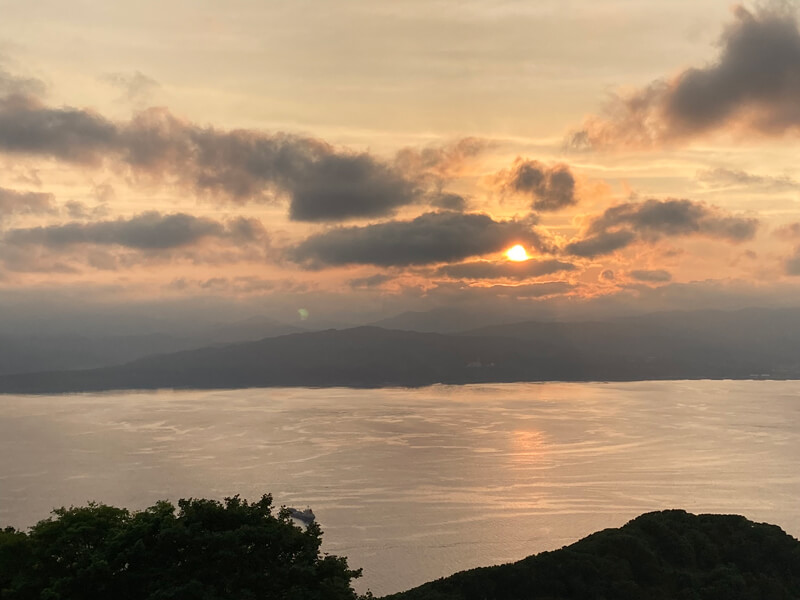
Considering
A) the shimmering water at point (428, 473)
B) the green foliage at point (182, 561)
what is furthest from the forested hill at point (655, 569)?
the shimmering water at point (428, 473)

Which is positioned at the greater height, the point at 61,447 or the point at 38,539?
the point at 38,539

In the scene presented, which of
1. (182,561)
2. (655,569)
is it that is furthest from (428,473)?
(182,561)

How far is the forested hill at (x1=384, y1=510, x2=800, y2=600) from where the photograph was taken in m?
39.6

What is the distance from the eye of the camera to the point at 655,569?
42375mm

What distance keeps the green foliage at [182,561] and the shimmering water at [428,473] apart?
117 ft

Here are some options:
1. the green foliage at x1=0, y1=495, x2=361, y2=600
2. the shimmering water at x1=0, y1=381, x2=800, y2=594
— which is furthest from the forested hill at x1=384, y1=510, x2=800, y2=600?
the shimmering water at x1=0, y1=381, x2=800, y2=594

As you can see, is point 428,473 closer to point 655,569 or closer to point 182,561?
point 655,569

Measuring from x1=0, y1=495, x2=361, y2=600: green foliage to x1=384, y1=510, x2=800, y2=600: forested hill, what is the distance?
1399 centimetres

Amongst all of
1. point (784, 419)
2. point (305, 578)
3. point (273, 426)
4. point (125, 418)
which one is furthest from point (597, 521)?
point (125, 418)

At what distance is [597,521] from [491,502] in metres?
15.3

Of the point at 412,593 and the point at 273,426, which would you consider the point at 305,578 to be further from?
the point at 273,426

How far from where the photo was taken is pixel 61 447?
142625 mm

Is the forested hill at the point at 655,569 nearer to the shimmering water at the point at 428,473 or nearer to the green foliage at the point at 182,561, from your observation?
the green foliage at the point at 182,561

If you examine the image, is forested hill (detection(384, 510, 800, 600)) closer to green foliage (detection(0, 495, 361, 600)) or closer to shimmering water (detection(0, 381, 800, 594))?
green foliage (detection(0, 495, 361, 600))
